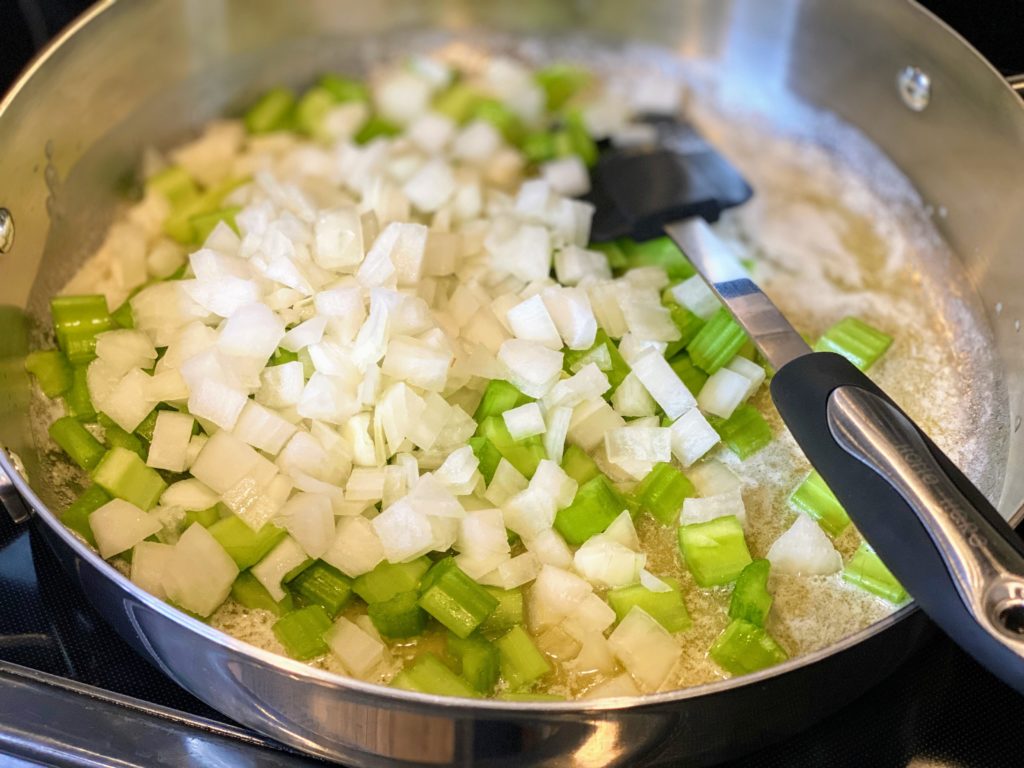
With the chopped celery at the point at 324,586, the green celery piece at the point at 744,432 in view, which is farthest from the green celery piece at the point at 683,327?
the chopped celery at the point at 324,586

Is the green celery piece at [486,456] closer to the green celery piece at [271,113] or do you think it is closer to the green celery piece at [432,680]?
the green celery piece at [432,680]

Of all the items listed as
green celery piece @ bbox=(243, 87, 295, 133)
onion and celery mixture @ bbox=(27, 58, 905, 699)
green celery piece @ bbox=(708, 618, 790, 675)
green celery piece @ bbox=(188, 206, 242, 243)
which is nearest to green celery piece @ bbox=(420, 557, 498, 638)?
onion and celery mixture @ bbox=(27, 58, 905, 699)

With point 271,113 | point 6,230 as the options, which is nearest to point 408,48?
point 271,113

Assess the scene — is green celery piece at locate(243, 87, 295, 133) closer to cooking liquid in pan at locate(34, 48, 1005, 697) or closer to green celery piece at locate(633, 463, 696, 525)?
cooking liquid in pan at locate(34, 48, 1005, 697)

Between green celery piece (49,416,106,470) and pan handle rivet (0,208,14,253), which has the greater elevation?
pan handle rivet (0,208,14,253)

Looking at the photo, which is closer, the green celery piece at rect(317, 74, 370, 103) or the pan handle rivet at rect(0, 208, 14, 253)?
the pan handle rivet at rect(0, 208, 14, 253)

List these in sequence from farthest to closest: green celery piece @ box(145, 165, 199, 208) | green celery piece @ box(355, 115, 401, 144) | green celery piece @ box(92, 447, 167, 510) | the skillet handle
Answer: green celery piece @ box(355, 115, 401, 144) → green celery piece @ box(145, 165, 199, 208) → green celery piece @ box(92, 447, 167, 510) → the skillet handle
